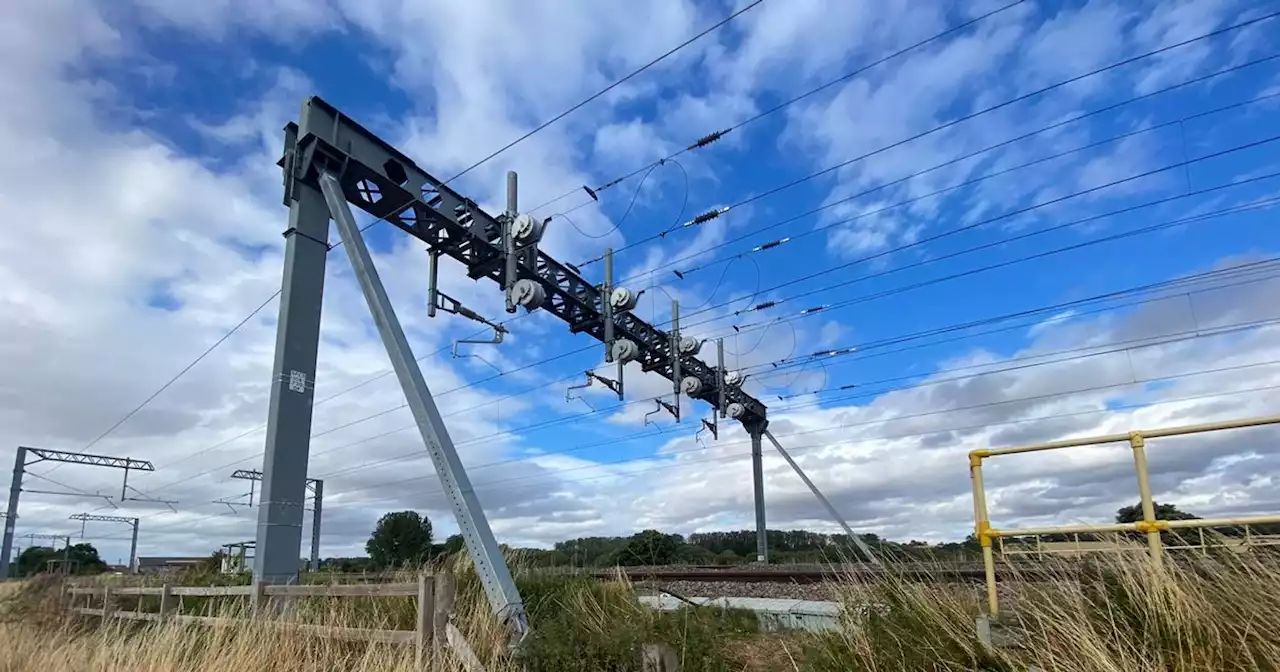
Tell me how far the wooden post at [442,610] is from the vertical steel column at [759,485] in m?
22.7

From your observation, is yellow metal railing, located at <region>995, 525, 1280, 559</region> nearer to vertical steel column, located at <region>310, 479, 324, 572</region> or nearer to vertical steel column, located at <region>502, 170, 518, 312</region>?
vertical steel column, located at <region>502, 170, 518, 312</region>

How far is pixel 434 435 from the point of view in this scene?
391 inches

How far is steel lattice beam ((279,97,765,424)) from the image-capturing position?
12680 millimetres

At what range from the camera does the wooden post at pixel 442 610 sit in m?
6.73

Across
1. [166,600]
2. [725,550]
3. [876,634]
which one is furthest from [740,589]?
[725,550]

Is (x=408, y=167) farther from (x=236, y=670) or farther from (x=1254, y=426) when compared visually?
(x=1254, y=426)

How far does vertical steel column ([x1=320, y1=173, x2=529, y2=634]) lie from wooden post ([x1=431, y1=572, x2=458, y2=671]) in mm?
1072

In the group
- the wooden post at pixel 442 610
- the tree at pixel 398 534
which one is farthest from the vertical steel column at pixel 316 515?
the wooden post at pixel 442 610

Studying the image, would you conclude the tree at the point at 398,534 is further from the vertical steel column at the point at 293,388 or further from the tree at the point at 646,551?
the vertical steel column at the point at 293,388

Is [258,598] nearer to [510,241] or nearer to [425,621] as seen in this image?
[425,621]

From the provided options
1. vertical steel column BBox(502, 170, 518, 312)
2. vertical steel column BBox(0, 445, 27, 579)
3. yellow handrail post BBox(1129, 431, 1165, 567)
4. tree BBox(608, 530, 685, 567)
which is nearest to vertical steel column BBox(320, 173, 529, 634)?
vertical steel column BBox(502, 170, 518, 312)

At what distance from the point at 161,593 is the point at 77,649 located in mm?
4193

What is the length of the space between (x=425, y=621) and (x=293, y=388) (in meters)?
5.98

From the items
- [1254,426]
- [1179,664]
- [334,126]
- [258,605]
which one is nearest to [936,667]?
[1179,664]
